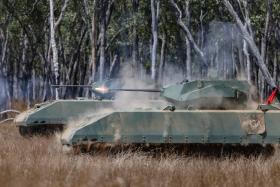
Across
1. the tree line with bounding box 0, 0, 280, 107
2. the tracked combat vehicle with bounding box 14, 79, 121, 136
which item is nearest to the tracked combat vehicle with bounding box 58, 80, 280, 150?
the tracked combat vehicle with bounding box 14, 79, 121, 136

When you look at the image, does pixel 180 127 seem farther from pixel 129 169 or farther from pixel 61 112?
pixel 61 112

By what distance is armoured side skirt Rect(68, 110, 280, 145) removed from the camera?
11.4 meters

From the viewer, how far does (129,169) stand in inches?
382

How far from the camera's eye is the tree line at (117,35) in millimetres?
28203

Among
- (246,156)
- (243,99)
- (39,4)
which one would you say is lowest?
(246,156)

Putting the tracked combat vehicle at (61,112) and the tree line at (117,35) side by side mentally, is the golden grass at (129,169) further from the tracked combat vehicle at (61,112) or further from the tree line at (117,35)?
the tree line at (117,35)

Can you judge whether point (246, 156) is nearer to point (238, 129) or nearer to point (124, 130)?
point (238, 129)

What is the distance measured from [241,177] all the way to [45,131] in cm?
812

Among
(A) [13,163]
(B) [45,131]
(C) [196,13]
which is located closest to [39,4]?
(C) [196,13]

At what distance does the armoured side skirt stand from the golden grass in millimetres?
334

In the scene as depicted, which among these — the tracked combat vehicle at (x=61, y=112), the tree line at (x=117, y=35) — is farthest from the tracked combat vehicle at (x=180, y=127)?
the tree line at (x=117, y=35)

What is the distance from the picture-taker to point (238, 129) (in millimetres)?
11750

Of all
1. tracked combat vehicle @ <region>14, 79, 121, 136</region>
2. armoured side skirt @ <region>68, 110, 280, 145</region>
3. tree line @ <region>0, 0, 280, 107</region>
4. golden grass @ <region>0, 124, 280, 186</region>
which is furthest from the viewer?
tree line @ <region>0, 0, 280, 107</region>

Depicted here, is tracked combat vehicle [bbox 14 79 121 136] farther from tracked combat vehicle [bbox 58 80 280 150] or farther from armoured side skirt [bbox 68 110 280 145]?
armoured side skirt [bbox 68 110 280 145]
